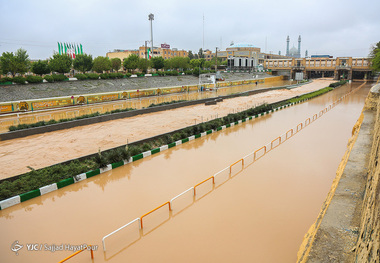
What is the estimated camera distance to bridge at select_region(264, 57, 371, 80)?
67.3 metres

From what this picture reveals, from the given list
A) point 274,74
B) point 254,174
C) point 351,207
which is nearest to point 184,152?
point 254,174

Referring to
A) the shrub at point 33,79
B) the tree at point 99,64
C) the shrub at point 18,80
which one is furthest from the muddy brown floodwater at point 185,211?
the tree at point 99,64

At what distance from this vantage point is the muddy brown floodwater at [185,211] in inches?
248

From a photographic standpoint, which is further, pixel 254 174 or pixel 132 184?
pixel 254 174

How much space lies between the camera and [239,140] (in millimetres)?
15742

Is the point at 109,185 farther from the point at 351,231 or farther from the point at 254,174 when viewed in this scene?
the point at 351,231

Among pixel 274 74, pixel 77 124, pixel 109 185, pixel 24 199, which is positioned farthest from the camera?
pixel 274 74

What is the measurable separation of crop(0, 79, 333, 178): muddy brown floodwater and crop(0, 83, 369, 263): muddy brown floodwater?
11.2 ft

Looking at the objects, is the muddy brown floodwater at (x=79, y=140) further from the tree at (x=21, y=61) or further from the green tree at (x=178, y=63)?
the green tree at (x=178, y=63)

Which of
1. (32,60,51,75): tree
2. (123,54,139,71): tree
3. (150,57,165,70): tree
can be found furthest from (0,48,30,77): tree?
(150,57,165,70): tree

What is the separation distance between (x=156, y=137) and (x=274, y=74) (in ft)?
253

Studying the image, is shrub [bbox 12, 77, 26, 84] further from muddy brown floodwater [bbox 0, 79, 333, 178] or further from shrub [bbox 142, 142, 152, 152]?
shrub [bbox 142, 142, 152, 152]

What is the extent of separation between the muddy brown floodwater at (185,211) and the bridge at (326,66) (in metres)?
67.3

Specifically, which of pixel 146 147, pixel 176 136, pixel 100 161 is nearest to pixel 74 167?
pixel 100 161
